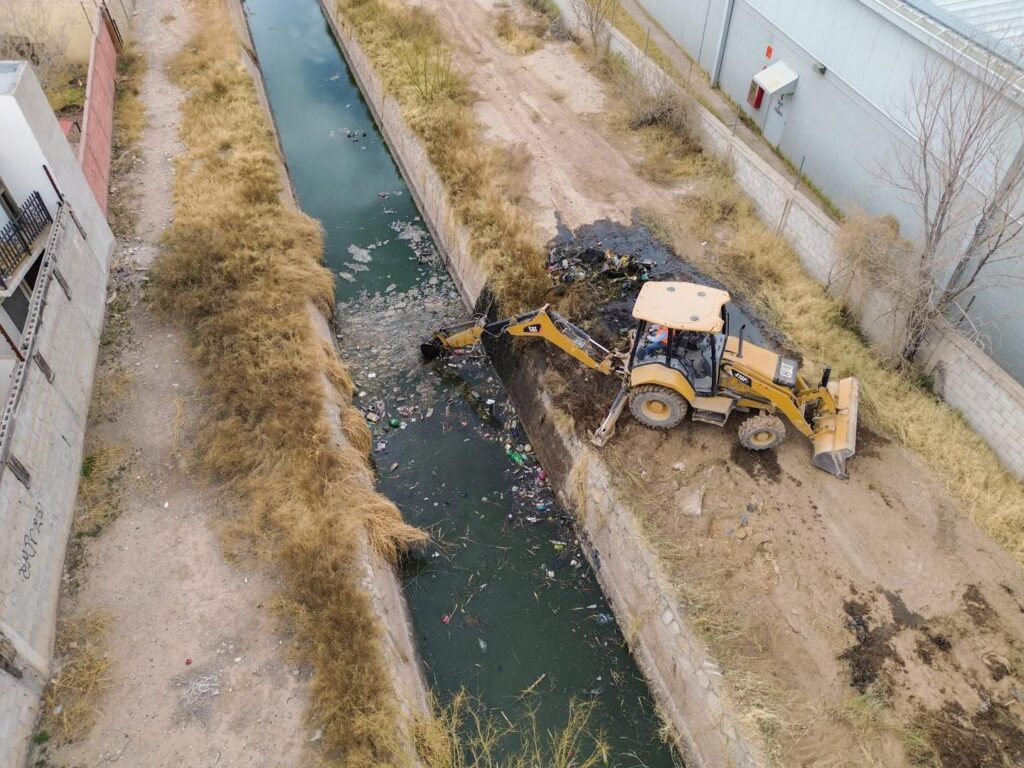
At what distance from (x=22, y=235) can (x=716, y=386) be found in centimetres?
1091

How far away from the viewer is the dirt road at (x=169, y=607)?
7.36 metres

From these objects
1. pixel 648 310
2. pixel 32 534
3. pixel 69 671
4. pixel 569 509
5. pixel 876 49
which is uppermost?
pixel 876 49

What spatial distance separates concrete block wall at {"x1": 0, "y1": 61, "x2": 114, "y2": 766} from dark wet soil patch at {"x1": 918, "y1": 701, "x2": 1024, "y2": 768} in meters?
9.33

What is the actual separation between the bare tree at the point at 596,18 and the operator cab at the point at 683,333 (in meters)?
13.3

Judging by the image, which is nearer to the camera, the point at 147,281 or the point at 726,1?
the point at 147,281

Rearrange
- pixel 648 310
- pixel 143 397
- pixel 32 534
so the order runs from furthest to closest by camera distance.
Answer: pixel 143 397 < pixel 648 310 < pixel 32 534

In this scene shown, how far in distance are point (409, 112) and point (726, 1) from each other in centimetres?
842

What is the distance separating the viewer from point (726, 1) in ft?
56.3

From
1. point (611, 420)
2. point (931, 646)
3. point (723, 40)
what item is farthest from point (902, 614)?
point (723, 40)

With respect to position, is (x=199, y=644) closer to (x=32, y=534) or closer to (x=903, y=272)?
(x=32, y=534)

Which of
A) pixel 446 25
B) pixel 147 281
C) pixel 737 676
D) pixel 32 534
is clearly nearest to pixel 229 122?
pixel 147 281

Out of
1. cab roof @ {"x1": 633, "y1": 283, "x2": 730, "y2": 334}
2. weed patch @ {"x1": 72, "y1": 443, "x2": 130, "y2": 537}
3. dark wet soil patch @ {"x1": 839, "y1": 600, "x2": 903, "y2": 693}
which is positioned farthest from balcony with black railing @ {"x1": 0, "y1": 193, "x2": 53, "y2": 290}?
dark wet soil patch @ {"x1": 839, "y1": 600, "x2": 903, "y2": 693}

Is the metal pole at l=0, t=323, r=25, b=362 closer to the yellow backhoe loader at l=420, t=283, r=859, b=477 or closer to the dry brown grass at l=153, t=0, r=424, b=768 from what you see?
the dry brown grass at l=153, t=0, r=424, b=768

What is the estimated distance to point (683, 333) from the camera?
376 inches
